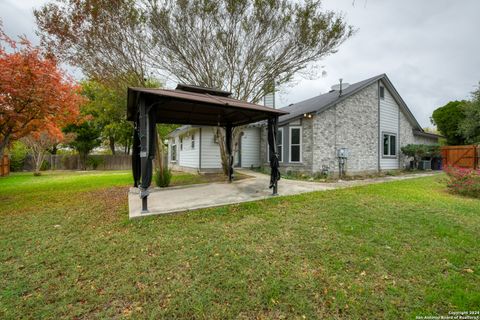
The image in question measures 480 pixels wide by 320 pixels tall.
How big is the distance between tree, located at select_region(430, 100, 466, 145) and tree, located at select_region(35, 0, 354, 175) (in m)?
17.5

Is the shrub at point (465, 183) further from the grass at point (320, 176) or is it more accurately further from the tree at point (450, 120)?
the tree at point (450, 120)

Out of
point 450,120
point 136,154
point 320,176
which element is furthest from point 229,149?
point 450,120

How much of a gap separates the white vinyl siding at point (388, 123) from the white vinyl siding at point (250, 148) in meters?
7.07

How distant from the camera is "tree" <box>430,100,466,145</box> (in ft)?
61.4

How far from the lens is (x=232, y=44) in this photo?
8.66m

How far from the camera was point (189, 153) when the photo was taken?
14.8 m

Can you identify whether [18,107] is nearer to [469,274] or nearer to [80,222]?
[80,222]

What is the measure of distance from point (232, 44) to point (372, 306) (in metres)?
8.92

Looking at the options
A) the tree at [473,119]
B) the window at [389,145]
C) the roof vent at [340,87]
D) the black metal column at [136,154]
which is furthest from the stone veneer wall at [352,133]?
the black metal column at [136,154]

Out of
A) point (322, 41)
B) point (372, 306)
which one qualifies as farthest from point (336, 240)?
point (322, 41)

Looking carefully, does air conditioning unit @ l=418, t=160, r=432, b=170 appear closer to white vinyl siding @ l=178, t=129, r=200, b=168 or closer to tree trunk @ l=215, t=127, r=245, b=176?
tree trunk @ l=215, t=127, r=245, b=176

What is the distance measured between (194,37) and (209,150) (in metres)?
6.06

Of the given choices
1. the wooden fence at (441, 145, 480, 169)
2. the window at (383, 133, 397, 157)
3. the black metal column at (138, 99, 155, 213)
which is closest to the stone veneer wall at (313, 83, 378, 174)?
the window at (383, 133, 397, 157)

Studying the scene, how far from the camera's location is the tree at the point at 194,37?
7766 mm
